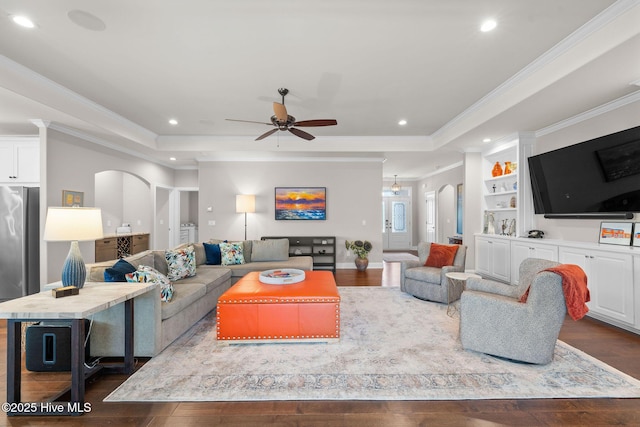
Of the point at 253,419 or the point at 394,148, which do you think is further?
the point at 394,148

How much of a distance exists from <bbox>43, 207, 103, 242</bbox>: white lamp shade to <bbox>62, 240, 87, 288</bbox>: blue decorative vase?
84 millimetres

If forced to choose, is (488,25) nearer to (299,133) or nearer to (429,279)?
(299,133)

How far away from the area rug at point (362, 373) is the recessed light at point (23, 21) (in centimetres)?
297

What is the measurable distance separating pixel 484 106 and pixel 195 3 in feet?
12.2

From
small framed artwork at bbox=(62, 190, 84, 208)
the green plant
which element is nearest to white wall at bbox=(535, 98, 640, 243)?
the green plant

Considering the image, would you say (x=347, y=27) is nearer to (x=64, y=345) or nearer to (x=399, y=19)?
(x=399, y=19)

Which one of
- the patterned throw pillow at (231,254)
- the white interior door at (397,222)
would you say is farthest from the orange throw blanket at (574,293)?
the white interior door at (397,222)

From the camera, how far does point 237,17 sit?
237 cm

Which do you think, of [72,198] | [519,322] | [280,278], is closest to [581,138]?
[519,322]

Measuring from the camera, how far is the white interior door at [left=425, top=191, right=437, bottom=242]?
9.84 meters

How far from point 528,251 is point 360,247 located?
3190 millimetres

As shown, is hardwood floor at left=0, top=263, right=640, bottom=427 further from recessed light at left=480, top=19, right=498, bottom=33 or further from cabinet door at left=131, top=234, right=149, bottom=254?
cabinet door at left=131, top=234, right=149, bottom=254

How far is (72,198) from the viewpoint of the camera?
461 cm

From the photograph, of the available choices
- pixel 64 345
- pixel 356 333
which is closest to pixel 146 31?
pixel 64 345
